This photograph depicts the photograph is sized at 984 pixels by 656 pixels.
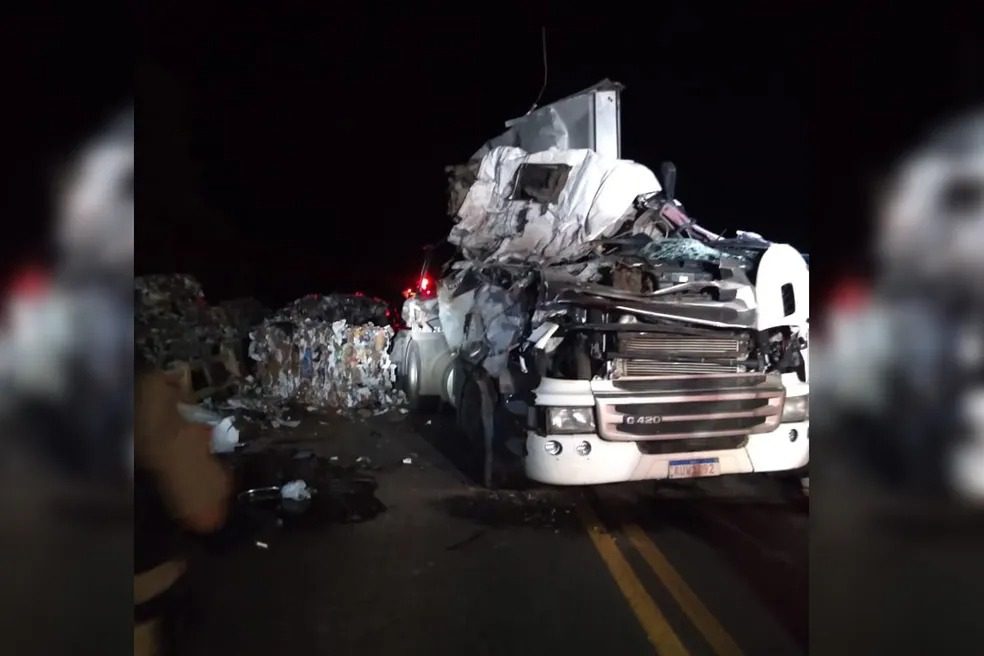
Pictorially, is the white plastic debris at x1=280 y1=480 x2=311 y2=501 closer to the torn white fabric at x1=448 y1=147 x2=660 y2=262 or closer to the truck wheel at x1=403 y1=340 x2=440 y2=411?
the truck wheel at x1=403 y1=340 x2=440 y2=411

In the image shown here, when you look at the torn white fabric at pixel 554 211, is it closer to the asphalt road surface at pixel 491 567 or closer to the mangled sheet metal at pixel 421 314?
the mangled sheet metal at pixel 421 314

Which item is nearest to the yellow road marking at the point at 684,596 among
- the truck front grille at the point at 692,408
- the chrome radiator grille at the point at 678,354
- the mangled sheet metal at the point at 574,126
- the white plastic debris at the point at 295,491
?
the truck front grille at the point at 692,408

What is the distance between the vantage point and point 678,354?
3.88 metres

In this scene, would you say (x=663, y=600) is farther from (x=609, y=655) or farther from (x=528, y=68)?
(x=528, y=68)

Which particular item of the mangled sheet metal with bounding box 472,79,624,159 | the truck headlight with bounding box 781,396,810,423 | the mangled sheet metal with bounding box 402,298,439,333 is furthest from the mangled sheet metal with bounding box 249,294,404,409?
the truck headlight with bounding box 781,396,810,423

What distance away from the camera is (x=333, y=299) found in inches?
150

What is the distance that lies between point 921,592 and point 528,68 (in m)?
3.02

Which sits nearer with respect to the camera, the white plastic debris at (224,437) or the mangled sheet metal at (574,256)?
the white plastic debris at (224,437)

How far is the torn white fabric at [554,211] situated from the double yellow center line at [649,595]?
147 cm

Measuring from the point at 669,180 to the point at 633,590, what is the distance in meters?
2.22

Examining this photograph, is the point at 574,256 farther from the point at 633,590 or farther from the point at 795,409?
the point at 633,590

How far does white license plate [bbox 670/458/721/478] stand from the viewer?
149 inches

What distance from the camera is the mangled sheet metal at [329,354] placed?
3.78 meters

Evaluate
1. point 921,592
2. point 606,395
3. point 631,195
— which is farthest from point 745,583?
point 631,195
